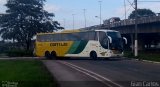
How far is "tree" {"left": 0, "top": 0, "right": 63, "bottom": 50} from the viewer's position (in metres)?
88.6

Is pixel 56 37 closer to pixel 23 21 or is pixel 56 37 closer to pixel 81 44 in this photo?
pixel 81 44

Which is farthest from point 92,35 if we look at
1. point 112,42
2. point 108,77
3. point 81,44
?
point 108,77

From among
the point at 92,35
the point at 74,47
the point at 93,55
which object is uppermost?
the point at 92,35

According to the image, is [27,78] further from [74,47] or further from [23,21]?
[23,21]

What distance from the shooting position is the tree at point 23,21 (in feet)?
291

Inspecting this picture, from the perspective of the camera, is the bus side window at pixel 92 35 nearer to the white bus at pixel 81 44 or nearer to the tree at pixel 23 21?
the white bus at pixel 81 44

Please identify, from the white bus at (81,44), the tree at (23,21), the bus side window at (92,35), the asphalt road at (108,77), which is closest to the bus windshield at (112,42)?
the white bus at (81,44)

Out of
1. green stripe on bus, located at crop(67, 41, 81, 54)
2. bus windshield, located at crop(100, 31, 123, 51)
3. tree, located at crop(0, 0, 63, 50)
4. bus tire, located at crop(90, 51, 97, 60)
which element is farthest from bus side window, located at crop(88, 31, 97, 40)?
tree, located at crop(0, 0, 63, 50)

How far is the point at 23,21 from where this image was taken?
90062 mm

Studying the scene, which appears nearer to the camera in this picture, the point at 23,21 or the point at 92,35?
the point at 92,35

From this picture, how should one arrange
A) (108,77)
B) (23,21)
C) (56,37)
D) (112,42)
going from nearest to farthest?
(108,77), (112,42), (56,37), (23,21)

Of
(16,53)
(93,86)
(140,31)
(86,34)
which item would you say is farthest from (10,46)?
(93,86)

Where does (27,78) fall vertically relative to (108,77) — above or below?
above

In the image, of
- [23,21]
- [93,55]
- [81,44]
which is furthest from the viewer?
[23,21]
